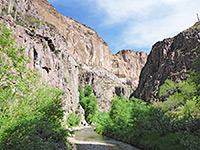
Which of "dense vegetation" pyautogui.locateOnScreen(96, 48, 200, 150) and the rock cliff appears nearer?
"dense vegetation" pyautogui.locateOnScreen(96, 48, 200, 150)

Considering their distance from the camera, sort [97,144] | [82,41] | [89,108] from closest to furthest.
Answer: [97,144], [89,108], [82,41]

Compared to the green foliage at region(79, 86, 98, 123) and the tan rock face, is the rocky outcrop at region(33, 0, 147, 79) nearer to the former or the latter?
the tan rock face

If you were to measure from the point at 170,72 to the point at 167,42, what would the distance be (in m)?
21.0

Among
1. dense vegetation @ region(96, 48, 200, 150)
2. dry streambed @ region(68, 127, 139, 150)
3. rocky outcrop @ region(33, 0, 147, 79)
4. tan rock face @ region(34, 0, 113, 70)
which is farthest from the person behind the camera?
tan rock face @ region(34, 0, 113, 70)

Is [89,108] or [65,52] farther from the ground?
[65,52]

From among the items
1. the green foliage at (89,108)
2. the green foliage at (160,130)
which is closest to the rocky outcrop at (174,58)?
the green foliage at (89,108)

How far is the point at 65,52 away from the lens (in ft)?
168

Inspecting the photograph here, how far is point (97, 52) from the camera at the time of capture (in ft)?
500

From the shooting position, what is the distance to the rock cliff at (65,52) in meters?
31.4

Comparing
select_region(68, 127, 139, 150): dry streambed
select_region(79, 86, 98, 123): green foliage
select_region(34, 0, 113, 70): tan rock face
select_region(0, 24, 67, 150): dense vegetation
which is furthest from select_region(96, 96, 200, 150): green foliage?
select_region(34, 0, 113, 70): tan rock face

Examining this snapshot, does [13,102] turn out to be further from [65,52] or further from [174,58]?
[174,58]

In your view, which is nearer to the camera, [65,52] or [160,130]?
[160,130]

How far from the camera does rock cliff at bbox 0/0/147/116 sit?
31.4 m

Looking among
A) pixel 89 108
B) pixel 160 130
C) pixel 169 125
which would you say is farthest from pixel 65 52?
pixel 169 125
